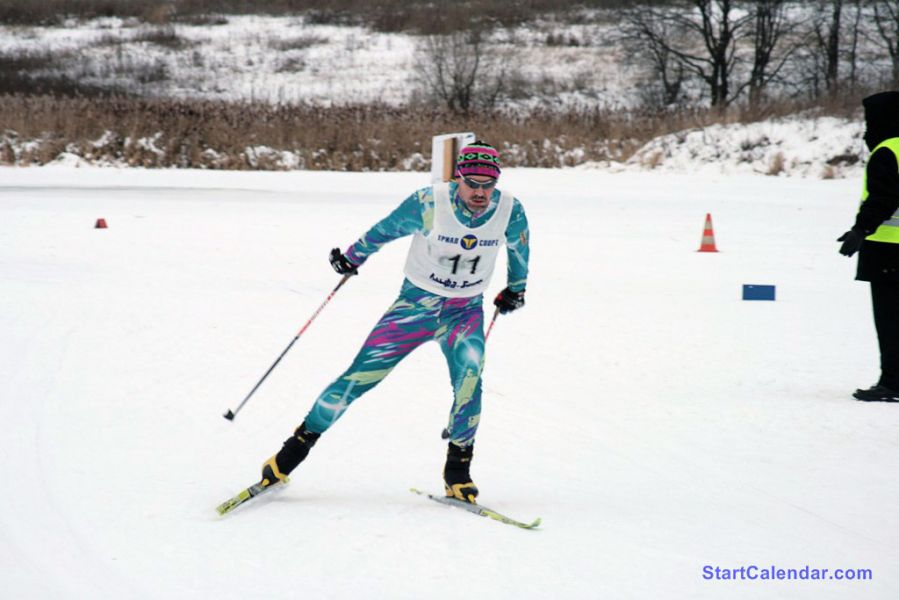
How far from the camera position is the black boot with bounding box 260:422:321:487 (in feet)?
15.8

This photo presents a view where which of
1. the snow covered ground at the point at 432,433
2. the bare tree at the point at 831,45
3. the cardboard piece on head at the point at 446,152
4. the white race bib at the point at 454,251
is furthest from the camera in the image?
the bare tree at the point at 831,45

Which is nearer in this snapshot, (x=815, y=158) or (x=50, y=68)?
(x=815, y=158)

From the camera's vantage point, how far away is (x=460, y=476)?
482cm

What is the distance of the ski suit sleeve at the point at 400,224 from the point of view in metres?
4.68

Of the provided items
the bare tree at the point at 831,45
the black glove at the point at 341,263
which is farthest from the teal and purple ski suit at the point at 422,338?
the bare tree at the point at 831,45

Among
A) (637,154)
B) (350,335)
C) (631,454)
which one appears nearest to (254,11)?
(637,154)

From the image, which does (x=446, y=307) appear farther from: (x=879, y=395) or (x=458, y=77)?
(x=458, y=77)

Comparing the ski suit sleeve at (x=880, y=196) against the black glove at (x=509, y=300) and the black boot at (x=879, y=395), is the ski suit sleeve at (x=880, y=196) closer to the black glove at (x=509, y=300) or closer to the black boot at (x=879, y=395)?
the black boot at (x=879, y=395)

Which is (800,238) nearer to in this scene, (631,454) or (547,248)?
(547,248)

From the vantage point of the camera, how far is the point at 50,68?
40656 millimetres

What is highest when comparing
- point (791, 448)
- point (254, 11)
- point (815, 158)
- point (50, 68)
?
point (254, 11)

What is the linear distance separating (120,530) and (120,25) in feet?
167

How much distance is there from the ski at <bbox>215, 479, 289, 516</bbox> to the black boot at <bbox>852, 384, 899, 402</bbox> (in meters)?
4.26

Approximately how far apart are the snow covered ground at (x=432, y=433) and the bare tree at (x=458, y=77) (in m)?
24.0
